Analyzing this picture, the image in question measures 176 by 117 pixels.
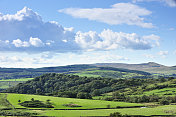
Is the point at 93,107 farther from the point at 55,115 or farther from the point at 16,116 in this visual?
the point at 16,116

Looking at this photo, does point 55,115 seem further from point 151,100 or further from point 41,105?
point 151,100

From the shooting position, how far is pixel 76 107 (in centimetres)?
14162

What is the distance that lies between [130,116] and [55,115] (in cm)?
3397

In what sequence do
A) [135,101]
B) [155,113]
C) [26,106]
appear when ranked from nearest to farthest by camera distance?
1. [155,113]
2. [26,106]
3. [135,101]

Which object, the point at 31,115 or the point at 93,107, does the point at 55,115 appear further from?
the point at 93,107

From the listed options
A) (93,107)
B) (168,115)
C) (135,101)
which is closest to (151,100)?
(135,101)

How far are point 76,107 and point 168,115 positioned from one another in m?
55.2

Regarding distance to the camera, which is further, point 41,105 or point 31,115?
point 41,105

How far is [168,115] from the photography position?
107625mm

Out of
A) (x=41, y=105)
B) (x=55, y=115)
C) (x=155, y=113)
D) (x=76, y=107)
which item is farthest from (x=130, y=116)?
(x=41, y=105)

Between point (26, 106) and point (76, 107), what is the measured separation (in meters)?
29.1

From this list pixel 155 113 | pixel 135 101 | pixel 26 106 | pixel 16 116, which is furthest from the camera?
pixel 135 101

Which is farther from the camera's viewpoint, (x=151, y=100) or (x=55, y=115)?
(x=151, y=100)

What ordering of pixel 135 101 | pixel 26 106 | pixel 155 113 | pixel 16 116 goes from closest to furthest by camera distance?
pixel 16 116 < pixel 155 113 < pixel 26 106 < pixel 135 101
